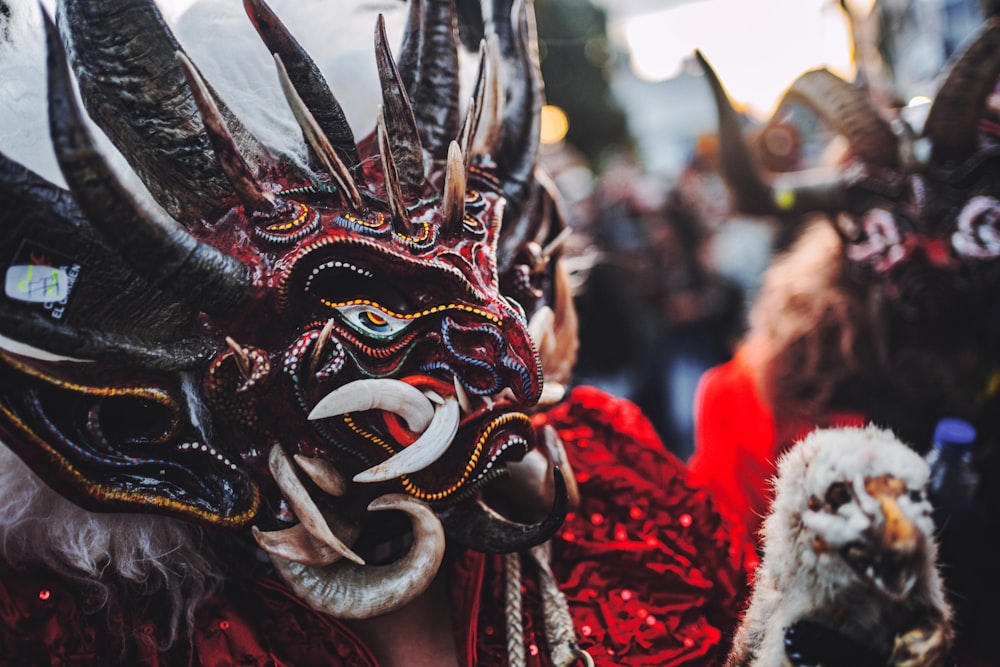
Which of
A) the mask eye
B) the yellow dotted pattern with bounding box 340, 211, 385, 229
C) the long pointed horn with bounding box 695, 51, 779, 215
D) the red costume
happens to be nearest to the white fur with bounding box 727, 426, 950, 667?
the yellow dotted pattern with bounding box 340, 211, 385, 229

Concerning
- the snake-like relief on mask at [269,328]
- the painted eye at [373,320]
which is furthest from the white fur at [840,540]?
the painted eye at [373,320]

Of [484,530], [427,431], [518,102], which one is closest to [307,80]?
[518,102]

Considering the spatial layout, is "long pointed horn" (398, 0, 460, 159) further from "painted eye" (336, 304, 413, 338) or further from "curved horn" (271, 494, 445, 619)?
"curved horn" (271, 494, 445, 619)

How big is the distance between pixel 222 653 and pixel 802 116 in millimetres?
8065

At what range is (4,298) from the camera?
3.51 feet

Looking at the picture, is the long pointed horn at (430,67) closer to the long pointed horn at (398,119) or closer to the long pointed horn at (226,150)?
→ the long pointed horn at (398,119)

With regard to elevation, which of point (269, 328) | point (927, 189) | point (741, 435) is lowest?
point (741, 435)

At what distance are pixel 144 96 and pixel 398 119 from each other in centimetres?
40

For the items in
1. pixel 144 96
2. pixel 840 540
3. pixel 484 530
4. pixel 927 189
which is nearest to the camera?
pixel 840 540

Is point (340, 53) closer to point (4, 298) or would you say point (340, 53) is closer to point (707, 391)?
point (4, 298)

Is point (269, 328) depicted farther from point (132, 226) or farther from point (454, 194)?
point (454, 194)

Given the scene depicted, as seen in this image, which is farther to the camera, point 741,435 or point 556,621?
point 741,435

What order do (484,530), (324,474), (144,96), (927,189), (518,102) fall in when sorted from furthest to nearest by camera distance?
1. (927,189)
2. (518,102)
3. (484,530)
4. (324,474)
5. (144,96)

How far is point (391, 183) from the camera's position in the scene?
1.20 meters
